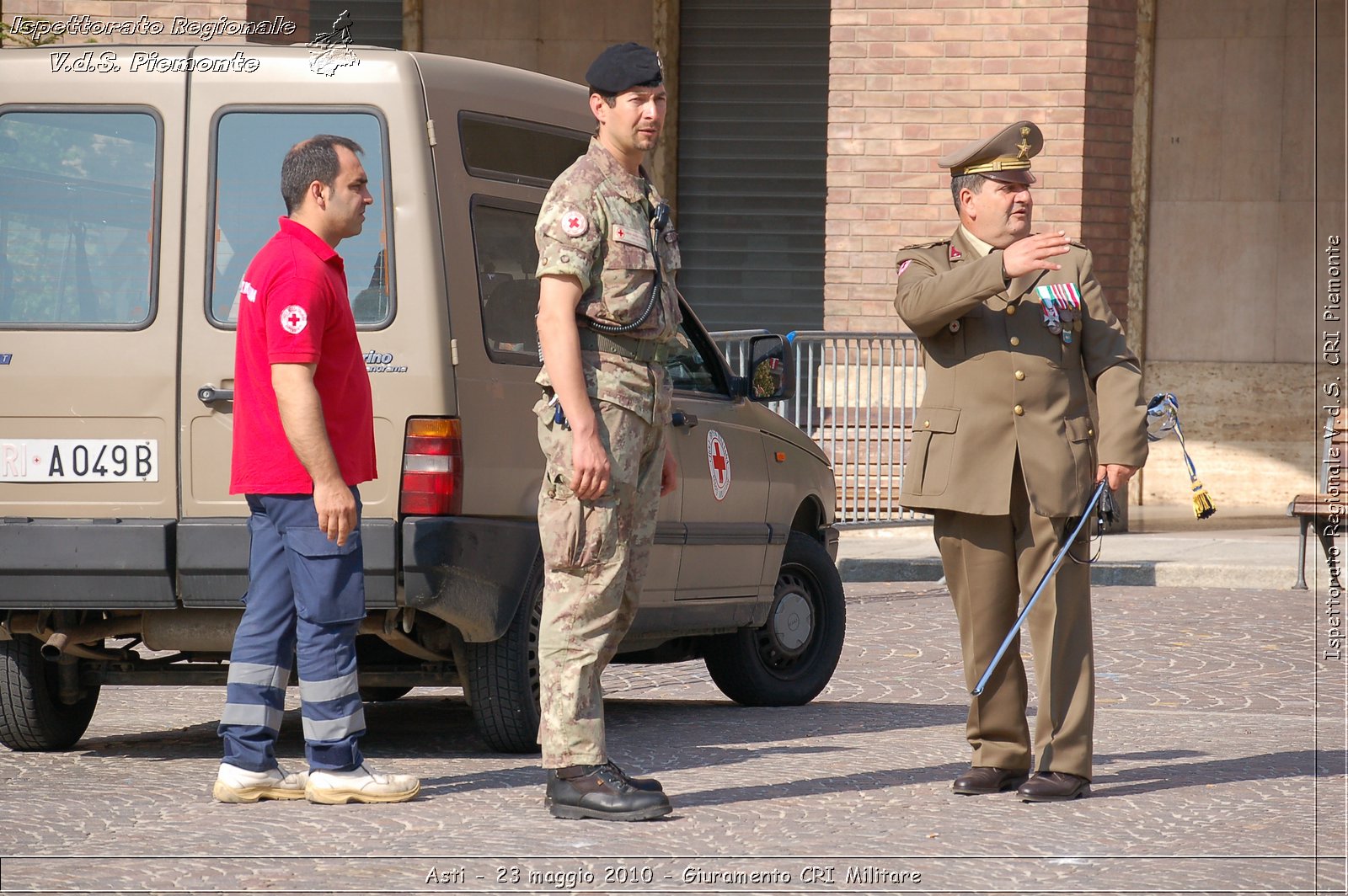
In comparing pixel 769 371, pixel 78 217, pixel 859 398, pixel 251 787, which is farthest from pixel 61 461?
pixel 859 398

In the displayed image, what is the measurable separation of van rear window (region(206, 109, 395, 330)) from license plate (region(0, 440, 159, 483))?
21.5 inches

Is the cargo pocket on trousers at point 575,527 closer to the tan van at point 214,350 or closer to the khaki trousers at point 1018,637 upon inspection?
the tan van at point 214,350

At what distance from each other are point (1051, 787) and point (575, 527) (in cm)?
161

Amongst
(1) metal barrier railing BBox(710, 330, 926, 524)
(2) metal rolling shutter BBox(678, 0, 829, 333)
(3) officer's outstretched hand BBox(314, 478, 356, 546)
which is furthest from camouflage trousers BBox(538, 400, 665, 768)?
(2) metal rolling shutter BBox(678, 0, 829, 333)

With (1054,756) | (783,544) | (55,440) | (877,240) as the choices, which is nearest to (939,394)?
(1054,756)

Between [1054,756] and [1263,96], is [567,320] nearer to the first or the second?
[1054,756]

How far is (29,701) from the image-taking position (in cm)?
638

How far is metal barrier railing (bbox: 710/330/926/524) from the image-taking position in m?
13.1

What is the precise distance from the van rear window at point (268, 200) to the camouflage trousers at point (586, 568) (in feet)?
3.72

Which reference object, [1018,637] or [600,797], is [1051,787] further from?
[600,797]

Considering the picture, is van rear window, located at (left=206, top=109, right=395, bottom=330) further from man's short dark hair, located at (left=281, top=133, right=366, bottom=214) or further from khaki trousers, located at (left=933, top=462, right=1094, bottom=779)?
khaki trousers, located at (left=933, top=462, right=1094, bottom=779)

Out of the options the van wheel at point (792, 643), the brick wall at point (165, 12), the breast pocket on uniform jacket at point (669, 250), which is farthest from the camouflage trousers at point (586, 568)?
the brick wall at point (165, 12)

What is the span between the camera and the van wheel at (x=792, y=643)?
306 inches

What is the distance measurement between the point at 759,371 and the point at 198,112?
7.52ft
